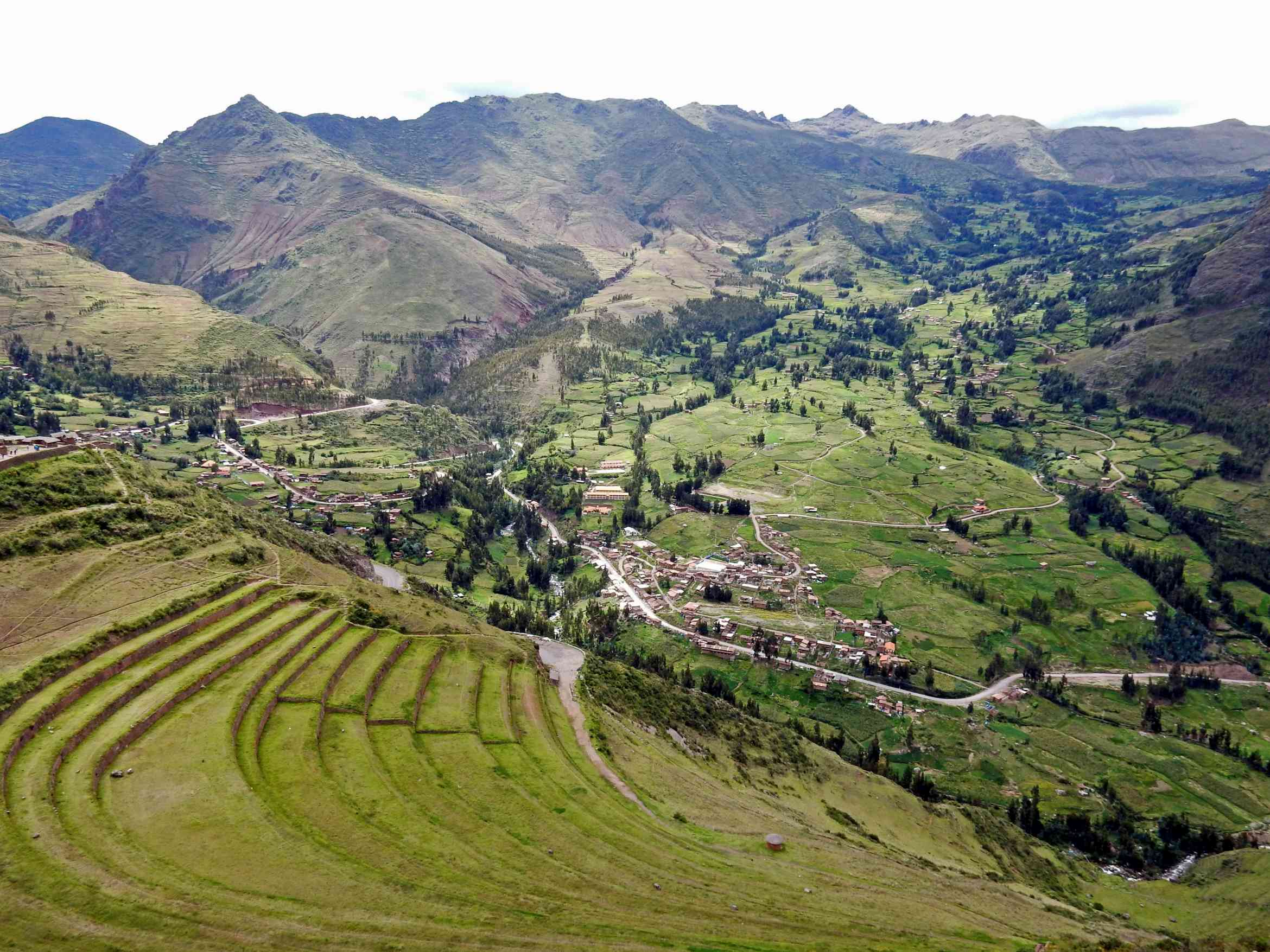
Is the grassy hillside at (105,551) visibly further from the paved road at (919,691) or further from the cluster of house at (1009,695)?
the cluster of house at (1009,695)

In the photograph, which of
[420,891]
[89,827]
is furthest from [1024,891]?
[89,827]

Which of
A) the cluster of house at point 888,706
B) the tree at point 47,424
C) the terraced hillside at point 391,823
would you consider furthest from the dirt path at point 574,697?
the tree at point 47,424

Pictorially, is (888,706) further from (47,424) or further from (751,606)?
(47,424)

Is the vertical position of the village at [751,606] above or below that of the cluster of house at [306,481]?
below

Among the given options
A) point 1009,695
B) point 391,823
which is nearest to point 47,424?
point 391,823

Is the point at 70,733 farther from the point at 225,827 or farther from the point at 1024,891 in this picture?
the point at 1024,891

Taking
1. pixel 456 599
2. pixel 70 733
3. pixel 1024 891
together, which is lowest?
pixel 1024 891
